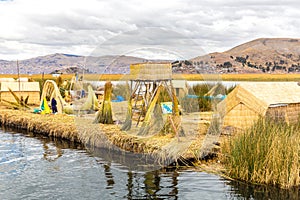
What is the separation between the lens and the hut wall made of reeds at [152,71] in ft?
37.8

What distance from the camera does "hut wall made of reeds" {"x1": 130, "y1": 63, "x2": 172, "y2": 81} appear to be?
37.8 ft

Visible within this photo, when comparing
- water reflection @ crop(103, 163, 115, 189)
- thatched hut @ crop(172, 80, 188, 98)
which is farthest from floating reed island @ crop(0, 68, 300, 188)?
thatched hut @ crop(172, 80, 188, 98)

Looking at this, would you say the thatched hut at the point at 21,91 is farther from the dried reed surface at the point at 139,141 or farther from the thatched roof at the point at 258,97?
the thatched roof at the point at 258,97

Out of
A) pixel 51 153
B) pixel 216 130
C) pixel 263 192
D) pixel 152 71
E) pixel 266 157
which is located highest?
pixel 152 71

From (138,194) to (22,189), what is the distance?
7.52 feet

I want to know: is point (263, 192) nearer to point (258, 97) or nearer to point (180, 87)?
point (258, 97)

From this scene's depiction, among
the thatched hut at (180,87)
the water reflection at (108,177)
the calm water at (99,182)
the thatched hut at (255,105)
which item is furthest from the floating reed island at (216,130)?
the thatched hut at (180,87)

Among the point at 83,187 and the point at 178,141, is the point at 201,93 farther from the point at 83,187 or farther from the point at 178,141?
the point at 83,187

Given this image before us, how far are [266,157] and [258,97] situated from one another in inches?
144

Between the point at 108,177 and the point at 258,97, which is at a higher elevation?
the point at 258,97

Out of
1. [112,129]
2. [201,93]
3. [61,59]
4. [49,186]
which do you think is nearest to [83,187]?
[49,186]

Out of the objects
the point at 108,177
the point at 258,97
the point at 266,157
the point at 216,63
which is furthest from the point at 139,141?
the point at 216,63

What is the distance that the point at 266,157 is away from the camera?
→ 26.7 feet

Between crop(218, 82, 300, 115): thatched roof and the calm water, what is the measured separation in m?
3.03
